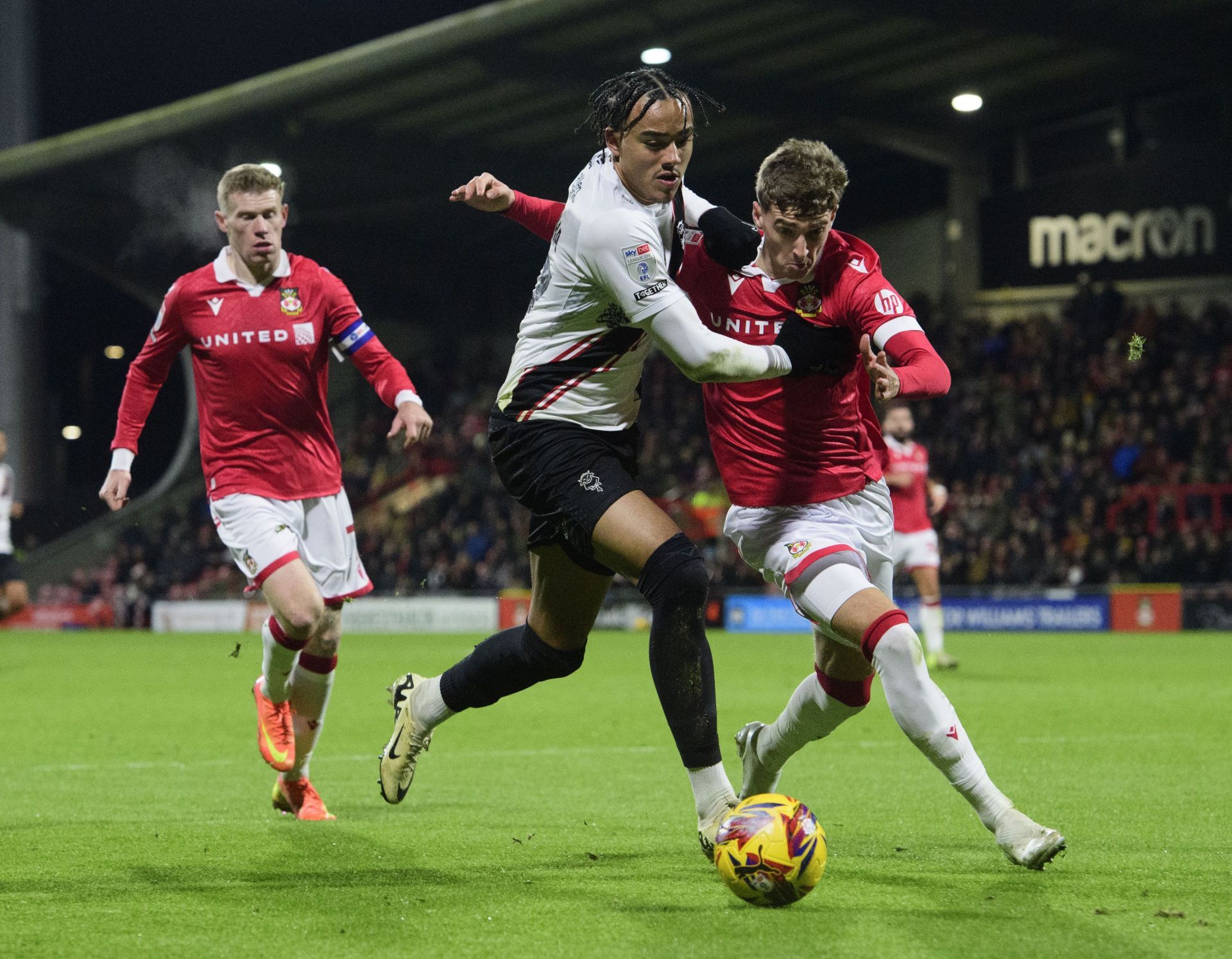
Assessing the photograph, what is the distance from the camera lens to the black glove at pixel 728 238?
4762 mm

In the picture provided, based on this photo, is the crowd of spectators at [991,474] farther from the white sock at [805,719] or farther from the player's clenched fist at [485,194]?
the player's clenched fist at [485,194]

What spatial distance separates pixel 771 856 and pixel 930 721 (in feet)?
2.33

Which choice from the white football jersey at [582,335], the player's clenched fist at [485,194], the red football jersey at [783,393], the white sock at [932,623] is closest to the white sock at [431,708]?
the white football jersey at [582,335]

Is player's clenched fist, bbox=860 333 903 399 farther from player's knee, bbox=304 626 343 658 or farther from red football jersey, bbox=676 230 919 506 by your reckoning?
player's knee, bbox=304 626 343 658

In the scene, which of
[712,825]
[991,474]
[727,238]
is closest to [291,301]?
[727,238]

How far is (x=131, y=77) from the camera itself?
30.9 meters

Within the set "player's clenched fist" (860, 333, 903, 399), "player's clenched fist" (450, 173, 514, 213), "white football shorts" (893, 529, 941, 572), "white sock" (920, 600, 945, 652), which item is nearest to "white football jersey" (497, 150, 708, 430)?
"player's clenched fist" (450, 173, 514, 213)

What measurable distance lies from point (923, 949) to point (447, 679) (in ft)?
7.33

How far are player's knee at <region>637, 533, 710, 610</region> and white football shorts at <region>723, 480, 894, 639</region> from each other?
1.37ft

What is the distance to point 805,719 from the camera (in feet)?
17.0

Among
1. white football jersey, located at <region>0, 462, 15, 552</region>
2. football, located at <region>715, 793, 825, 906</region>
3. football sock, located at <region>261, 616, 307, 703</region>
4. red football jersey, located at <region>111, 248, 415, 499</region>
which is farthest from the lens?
white football jersey, located at <region>0, 462, 15, 552</region>

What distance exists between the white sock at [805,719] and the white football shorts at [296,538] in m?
1.72

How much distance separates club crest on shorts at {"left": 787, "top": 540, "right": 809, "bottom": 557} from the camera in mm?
4840

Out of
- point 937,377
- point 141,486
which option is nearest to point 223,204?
point 937,377
